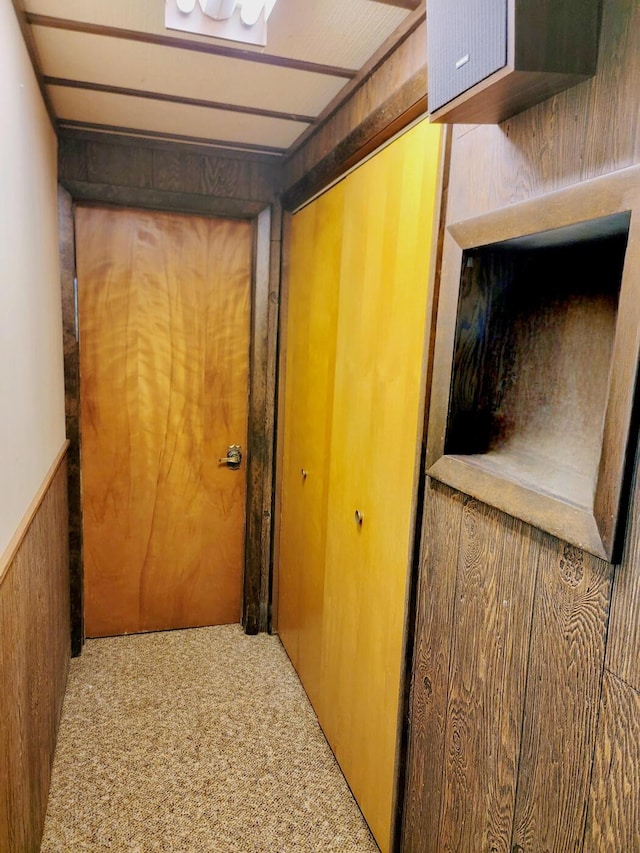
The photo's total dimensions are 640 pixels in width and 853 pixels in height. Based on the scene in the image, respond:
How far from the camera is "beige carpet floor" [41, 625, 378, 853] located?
1713 mm

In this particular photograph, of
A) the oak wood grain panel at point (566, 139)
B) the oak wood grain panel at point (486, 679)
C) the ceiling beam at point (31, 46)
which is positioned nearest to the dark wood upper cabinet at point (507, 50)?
the oak wood grain panel at point (566, 139)

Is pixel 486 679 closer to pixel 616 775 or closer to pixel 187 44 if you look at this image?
pixel 616 775

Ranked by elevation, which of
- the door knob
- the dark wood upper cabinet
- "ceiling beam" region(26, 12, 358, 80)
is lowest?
the door knob

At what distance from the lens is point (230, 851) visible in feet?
5.44

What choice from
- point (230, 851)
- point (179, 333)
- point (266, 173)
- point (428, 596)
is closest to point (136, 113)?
point (266, 173)

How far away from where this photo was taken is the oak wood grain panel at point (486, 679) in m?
1.07

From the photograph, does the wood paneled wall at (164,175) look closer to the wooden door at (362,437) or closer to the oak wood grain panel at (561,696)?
the wooden door at (362,437)

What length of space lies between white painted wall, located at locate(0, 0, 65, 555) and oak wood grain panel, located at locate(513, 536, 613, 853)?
1094 mm

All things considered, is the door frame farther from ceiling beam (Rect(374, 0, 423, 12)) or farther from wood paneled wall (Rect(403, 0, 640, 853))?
wood paneled wall (Rect(403, 0, 640, 853))

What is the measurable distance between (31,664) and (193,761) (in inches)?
30.4

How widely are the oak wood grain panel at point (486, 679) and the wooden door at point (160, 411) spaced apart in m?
1.74

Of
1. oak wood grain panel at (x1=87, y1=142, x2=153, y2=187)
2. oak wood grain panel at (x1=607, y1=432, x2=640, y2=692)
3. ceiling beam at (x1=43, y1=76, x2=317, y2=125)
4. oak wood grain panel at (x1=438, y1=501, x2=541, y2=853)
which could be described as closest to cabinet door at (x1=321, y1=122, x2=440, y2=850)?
oak wood grain panel at (x1=438, y1=501, x2=541, y2=853)

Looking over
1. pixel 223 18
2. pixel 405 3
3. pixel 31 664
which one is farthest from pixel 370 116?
pixel 31 664

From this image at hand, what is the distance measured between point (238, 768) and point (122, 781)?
387mm
